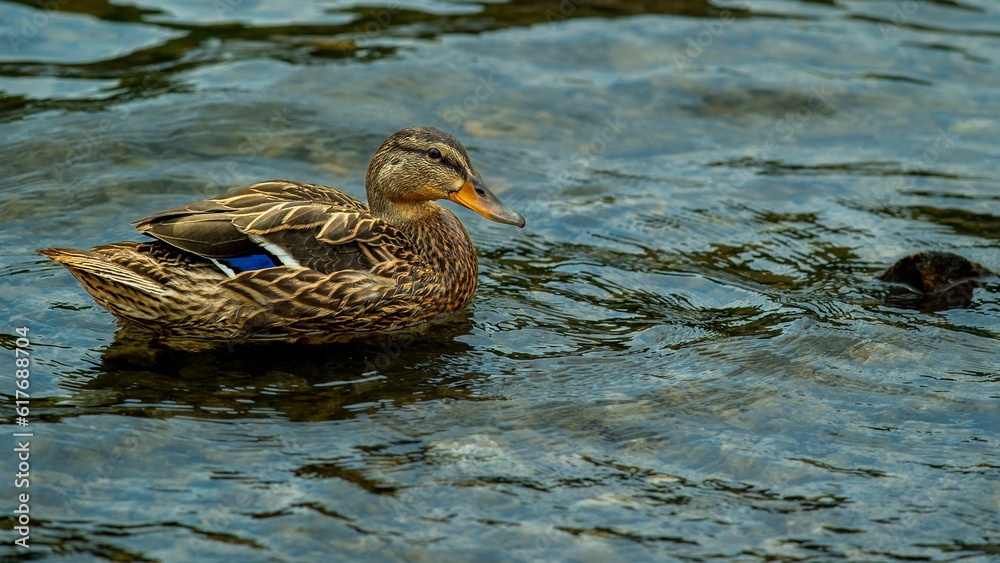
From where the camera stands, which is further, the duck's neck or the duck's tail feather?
the duck's neck

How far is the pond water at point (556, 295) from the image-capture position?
226 inches

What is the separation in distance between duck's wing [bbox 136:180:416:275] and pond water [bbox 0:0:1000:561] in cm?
61

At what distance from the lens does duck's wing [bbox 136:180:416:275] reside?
7582 millimetres

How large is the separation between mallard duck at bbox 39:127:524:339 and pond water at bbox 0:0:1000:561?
9.2 inches

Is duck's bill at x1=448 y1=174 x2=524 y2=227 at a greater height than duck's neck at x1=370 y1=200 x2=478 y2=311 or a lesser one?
greater

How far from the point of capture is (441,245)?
838 cm

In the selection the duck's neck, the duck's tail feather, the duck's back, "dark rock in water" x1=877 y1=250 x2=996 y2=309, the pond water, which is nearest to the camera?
the pond water

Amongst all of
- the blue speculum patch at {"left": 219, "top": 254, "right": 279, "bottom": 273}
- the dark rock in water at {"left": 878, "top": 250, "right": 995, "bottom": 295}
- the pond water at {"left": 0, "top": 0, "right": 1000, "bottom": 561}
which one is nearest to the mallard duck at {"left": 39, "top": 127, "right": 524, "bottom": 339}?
the blue speculum patch at {"left": 219, "top": 254, "right": 279, "bottom": 273}

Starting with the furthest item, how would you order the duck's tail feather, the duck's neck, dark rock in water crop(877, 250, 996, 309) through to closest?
dark rock in water crop(877, 250, 996, 309)
the duck's neck
the duck's tail feather

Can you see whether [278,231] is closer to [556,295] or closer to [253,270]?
[253,270]

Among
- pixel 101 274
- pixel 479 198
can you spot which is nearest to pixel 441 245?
pixel 479 198

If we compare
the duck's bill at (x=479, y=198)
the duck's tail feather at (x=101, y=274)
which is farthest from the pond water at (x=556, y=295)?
the duck's bill at (x=479, y=198)

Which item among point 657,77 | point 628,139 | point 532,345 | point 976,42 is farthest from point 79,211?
point 976,42

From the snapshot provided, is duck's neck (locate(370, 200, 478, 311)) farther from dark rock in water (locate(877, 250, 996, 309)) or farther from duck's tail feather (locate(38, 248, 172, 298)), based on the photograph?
dark rock in water (locate(877, 250, 996, 309))
